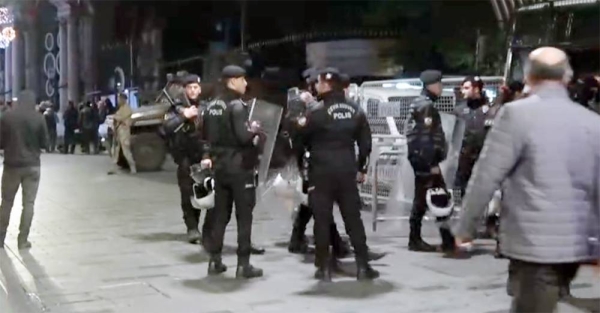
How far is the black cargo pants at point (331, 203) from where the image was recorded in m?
8.09

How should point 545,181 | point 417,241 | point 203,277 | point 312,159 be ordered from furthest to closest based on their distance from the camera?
point 417,241 → point 203,277 → point 312,159 → point 545,181

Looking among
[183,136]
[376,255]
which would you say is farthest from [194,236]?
[376,255]

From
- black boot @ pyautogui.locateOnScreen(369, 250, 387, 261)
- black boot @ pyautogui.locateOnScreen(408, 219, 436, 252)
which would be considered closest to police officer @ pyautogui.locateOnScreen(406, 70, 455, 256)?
black boot @ pyautogui.locateOnScreen(408, 219, 436, 252)

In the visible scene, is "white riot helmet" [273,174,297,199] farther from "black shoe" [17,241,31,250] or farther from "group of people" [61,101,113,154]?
"group of people" [61,101,113,154]

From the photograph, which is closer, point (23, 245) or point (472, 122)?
point (472, 122)

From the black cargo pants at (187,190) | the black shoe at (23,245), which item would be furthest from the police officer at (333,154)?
the black shoe at (23,245)

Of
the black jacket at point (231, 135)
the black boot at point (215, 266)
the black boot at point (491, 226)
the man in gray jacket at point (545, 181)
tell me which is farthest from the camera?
the black boot at point (491, 226)

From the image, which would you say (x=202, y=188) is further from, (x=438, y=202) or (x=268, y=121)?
(x=438, y=202)

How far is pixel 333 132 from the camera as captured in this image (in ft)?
26.3

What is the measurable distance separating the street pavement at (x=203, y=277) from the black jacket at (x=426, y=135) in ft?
3.30

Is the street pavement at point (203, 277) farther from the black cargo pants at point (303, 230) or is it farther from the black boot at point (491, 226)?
the black cargo pants at point (303, 230)

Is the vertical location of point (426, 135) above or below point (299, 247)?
above

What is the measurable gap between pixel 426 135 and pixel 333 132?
1.65 m

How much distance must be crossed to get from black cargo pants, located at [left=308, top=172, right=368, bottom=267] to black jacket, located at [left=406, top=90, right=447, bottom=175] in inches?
56.8
